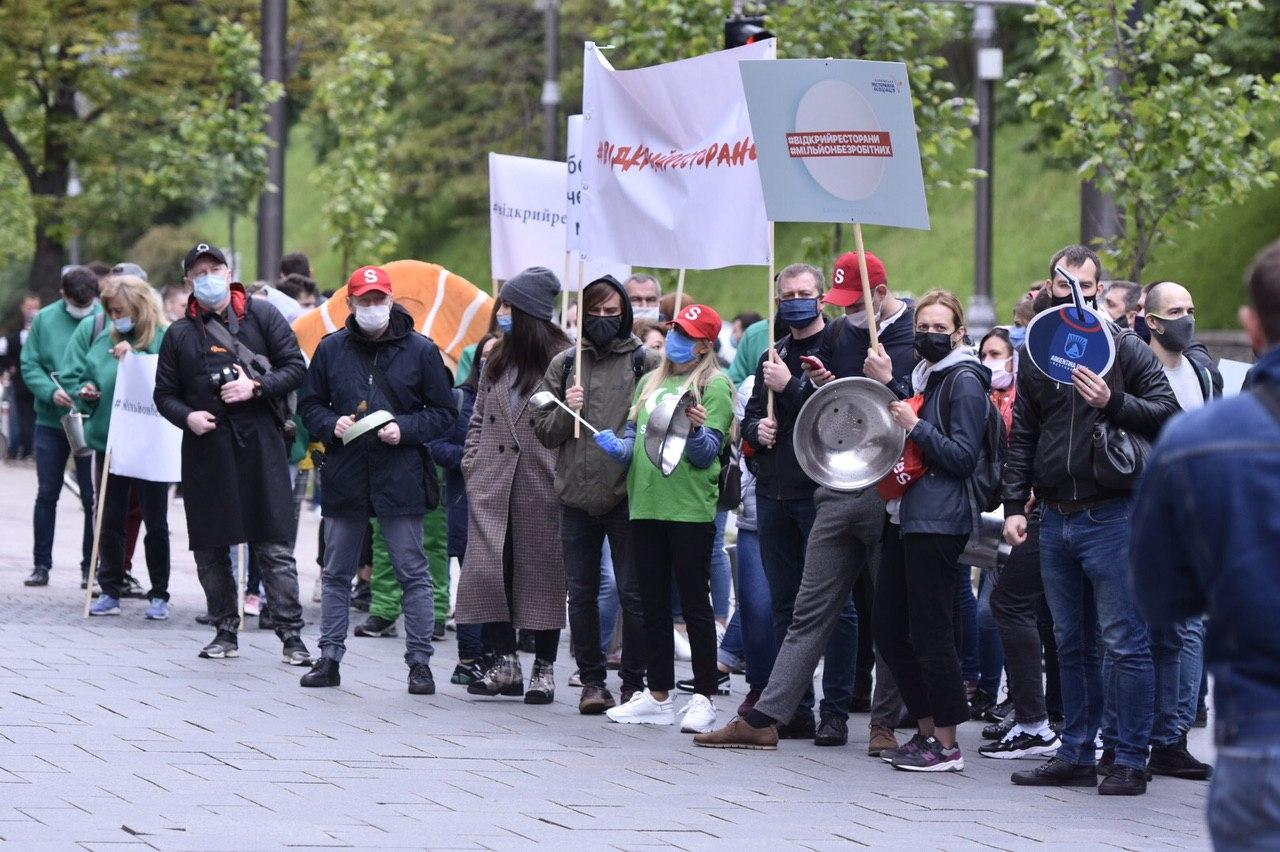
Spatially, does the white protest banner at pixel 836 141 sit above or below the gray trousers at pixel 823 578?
above

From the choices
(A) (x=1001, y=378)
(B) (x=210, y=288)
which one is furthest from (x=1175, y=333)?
(B) (x=210, y=288)

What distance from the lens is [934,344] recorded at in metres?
8.02

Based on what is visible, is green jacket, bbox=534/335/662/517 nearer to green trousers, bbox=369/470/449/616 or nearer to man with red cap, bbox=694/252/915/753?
man with red cap, bbox=694/252/915/753

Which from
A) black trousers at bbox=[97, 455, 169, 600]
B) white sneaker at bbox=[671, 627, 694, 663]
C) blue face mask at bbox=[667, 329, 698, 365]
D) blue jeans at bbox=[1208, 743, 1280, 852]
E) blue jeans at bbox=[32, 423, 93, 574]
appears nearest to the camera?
blue jeans at bbox=[1208, 743, 1280, 852]

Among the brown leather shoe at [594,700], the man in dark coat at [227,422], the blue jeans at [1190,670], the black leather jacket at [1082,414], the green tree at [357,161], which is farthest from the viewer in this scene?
the green tree at [357,161]

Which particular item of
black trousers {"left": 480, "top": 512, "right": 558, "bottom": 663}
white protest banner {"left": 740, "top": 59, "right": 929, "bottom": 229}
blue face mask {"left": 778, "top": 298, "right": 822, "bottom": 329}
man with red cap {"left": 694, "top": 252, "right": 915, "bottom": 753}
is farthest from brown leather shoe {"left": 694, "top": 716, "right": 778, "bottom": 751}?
white protest banner {"left": 740, "top": 59, "right": 929, "bottom": 229}

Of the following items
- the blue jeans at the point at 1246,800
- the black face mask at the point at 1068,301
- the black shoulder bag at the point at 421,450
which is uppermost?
the black face mask at the point at 1068,301

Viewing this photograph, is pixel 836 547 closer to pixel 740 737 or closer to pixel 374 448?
pixel 740 737

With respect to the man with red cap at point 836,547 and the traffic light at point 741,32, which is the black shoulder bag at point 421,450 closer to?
the man with red cap at point 836,547

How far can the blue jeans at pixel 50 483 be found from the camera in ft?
46.0

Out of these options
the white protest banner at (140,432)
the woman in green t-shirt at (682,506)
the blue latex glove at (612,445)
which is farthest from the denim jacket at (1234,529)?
the white protest banner at (140,432)

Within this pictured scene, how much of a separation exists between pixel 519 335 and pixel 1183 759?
143 inches

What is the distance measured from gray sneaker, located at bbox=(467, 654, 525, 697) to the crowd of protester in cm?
1

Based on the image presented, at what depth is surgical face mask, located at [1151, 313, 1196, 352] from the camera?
8.53 metres
